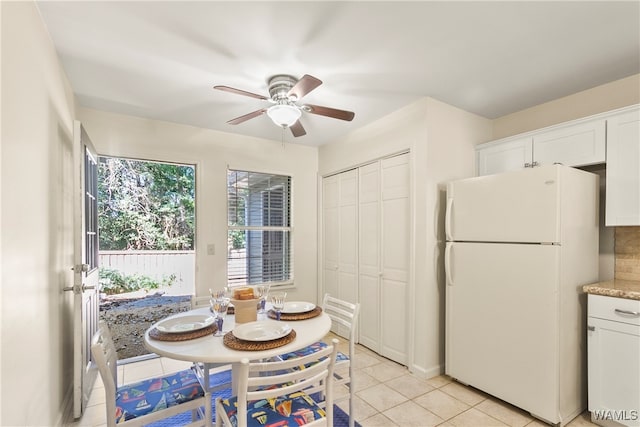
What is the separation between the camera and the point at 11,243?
4.41 feet

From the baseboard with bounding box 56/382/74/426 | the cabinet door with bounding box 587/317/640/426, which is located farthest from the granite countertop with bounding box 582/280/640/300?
the baseboard with bounding box 56/382/74/426

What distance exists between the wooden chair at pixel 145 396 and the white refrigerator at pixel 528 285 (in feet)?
6.65

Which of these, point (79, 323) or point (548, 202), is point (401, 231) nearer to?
point (548, 202)

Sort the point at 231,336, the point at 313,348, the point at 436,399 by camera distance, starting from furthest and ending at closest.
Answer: the point at 436,399, the point at 313,348, the point at 231,336

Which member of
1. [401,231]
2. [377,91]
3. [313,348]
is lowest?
[313,348]

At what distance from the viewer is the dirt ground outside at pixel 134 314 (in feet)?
11.4

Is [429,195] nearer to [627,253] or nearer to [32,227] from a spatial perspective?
[627,253]

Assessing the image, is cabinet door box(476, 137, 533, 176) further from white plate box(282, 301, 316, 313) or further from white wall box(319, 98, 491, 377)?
white plate box(282, 301, 316, 313)

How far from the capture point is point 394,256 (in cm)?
315

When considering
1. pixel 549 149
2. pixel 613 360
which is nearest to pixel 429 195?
pixel 549 149

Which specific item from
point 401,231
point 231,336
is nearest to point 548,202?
point 401,231

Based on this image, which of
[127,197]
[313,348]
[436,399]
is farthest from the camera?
[127,197]

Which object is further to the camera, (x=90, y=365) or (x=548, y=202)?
(x=90, y=365)

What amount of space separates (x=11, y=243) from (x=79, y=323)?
0.98 metres
